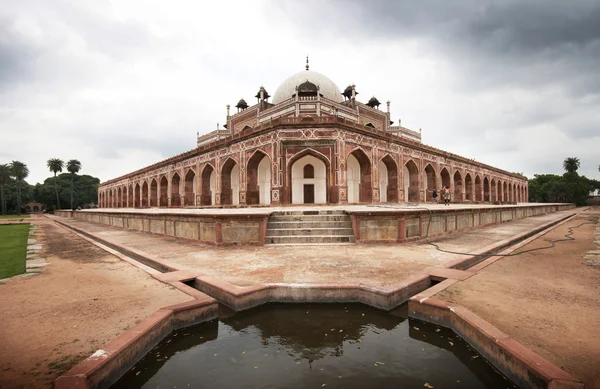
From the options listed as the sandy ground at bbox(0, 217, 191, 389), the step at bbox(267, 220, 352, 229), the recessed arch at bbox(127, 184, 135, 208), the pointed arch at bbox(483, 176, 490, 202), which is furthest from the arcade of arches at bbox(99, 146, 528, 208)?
the sandy ground at bbox(0, 217, 191, 389)

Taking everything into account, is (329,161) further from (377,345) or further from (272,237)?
(377,345)

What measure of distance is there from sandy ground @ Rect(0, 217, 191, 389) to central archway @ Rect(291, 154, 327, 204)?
573 inches

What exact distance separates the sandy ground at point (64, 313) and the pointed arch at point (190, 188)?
2025cm

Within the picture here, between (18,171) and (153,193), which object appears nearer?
(153,193)

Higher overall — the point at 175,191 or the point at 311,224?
the point at 175,191

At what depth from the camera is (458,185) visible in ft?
88.5

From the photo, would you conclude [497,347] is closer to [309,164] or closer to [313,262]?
[313,262]

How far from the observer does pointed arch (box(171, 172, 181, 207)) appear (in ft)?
84.6

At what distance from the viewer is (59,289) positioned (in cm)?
350

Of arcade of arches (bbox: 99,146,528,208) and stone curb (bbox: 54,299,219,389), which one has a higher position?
arcade of arches (bbox: 99,146,528,208)

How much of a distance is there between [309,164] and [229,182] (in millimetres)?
Result: 6174

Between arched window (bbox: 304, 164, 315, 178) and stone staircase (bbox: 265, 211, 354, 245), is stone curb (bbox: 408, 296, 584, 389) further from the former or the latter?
arched window (bbox: 304, 164, 315, 178)

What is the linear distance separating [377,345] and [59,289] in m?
3.73

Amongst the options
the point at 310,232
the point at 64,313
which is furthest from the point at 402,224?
the point at 64,313
